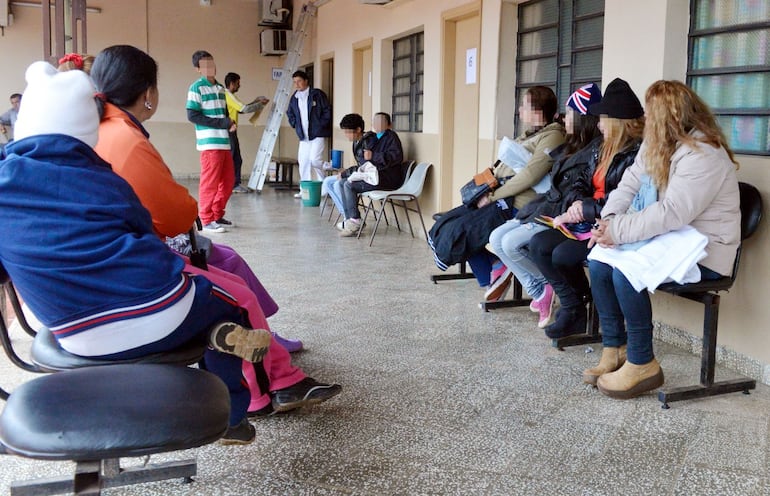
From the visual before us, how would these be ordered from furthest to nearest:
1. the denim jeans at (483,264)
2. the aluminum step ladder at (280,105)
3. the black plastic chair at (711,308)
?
the aluminum step ladder at (280,105) < the denim jeans at (483,264) < the black plastic chair at (711,308)

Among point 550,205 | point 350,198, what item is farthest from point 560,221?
point 350,198

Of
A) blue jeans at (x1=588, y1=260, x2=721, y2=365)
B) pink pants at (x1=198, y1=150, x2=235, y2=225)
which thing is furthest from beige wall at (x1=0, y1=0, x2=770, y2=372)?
pink pants at (x1=198, y1=150, x2=235, y2=225)

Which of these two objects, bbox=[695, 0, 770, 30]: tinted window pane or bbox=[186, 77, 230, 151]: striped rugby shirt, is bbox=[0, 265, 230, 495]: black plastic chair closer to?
bbox=[695, 0, 770, 30]: tinted window pane

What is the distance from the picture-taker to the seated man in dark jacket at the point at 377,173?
673 centimetres

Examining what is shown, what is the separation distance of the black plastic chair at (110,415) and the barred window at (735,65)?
2700 mm

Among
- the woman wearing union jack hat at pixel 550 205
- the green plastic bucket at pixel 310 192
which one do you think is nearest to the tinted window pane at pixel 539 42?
the woman wearing union jack hat at pixel 550 205

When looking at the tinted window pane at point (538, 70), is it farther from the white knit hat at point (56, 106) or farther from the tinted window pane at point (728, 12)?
the white knit hat at point (56, 106)

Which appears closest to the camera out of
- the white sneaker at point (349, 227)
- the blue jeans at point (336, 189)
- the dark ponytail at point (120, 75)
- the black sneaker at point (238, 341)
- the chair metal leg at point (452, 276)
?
the black sneaker at point (238, 341)

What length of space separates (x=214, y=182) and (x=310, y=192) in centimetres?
234

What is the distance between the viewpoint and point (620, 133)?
3312mm

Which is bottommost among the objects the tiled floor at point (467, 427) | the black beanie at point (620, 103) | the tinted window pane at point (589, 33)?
the tiled floor at point (467, 427)

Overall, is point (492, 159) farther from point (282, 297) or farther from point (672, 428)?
point (672, 428)

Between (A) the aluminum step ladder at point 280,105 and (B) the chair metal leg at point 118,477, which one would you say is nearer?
(B) the chair metal leg at point 118,477

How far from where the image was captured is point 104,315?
174cm
